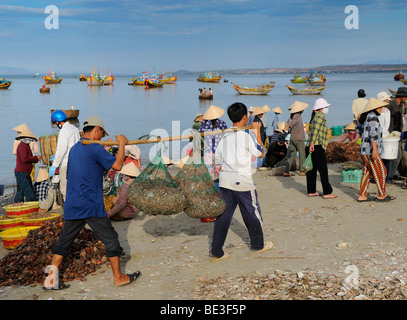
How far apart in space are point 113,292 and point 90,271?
789 mm

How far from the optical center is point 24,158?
893 centimetres

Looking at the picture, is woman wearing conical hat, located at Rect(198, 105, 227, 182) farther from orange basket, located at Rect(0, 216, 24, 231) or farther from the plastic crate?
the plastic crate

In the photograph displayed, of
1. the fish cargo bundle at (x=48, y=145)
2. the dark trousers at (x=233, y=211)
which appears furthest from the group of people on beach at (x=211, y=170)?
the fish cargo bundle at (x=48, y=145)

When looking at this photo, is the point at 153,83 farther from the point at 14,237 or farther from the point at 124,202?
the point at 14,237

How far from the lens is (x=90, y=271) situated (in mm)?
5547

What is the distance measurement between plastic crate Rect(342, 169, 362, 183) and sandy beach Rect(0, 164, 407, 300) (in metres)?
1.35

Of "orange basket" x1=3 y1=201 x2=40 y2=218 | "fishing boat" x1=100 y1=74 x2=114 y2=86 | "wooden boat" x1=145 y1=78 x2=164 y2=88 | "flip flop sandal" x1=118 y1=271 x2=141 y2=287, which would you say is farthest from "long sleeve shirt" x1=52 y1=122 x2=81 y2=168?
"fishing boat" x1=100 y1=74 x2=114 y2=86

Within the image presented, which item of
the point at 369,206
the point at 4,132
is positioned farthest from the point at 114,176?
the point at 4,132

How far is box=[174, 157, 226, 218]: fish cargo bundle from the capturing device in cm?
545

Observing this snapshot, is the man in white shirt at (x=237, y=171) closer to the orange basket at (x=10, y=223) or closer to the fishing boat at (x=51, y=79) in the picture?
the orange basket at (x=10, y=223)

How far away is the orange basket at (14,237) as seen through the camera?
702cm

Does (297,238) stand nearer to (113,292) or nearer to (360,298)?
(360,298)

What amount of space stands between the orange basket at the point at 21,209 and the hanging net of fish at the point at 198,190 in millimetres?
3920

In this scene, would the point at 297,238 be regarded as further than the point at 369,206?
No
